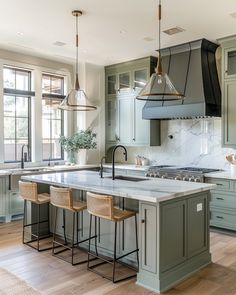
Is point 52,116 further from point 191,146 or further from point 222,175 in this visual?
point 222,175

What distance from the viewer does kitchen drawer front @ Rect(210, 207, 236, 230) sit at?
478cm

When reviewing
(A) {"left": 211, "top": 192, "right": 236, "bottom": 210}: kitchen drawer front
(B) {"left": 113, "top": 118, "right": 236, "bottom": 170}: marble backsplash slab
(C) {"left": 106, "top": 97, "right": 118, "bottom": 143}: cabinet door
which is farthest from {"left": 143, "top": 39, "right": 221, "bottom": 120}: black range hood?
(C) {"left": 106, "top": 97, "right": 118, "bottom": 143}: cabinet door

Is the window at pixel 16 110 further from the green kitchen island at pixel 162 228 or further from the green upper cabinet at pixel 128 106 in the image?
the green kitchen island at pixel 162 228

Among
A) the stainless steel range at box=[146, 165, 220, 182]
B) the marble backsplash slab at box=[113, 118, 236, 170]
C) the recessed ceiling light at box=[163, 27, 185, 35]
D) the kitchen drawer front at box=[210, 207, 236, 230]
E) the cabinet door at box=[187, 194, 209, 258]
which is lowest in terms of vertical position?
the kitchen drawer front at box=[210, 207, 236, 230]

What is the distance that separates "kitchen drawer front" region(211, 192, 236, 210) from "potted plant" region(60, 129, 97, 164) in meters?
2.80

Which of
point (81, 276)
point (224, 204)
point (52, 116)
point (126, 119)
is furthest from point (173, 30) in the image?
point (81, 276)

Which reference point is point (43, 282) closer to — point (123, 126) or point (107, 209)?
point (107, 209)

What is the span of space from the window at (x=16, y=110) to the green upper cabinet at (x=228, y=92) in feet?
12.2

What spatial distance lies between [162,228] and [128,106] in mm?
4053

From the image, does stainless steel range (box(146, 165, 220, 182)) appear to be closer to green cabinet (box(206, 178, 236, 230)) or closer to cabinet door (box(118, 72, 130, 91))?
green cabinet (box(206, 178, 236, 230))

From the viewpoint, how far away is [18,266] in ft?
11.9

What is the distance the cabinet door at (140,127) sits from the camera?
6398mm

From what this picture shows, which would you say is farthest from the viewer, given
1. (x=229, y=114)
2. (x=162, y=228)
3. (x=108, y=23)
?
(x=229, y=114)

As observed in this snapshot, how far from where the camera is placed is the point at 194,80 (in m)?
5.43
